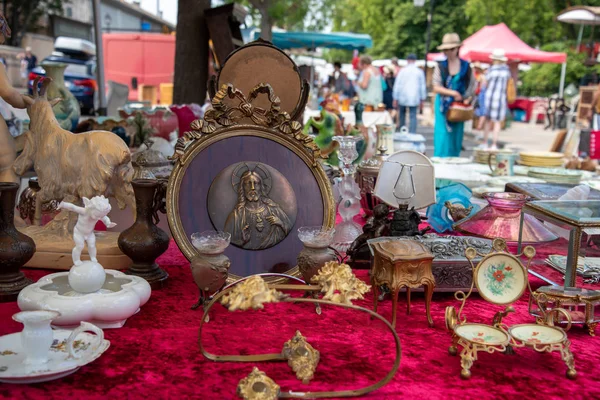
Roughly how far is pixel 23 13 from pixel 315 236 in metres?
18.9

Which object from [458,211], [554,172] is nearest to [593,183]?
[554,172]

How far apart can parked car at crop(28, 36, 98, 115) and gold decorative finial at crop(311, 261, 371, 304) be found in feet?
22.3

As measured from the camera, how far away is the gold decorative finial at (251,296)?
131 cm

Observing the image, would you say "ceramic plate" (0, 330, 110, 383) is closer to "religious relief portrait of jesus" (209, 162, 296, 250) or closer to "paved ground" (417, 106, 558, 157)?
"religious relief portrait of jesus" (209, 162, 296, 250)

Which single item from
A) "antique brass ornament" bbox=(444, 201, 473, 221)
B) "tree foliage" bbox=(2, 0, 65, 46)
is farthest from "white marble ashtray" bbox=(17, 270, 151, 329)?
"tree foliage" bbox=(2, 0, 65, 46)

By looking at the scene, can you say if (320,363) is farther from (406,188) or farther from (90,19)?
(90,19)

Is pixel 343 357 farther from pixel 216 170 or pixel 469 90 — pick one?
pixel 469 90

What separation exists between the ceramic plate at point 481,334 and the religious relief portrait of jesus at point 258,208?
69cm

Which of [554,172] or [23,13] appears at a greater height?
[23,13]

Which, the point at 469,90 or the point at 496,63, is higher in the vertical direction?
the point at 496,63

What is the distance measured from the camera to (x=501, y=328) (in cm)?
159

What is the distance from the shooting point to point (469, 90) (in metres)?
5.91

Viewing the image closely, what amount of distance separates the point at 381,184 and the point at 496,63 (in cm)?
689

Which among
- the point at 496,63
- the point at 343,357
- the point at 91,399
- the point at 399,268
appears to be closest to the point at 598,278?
the point at 399,268
